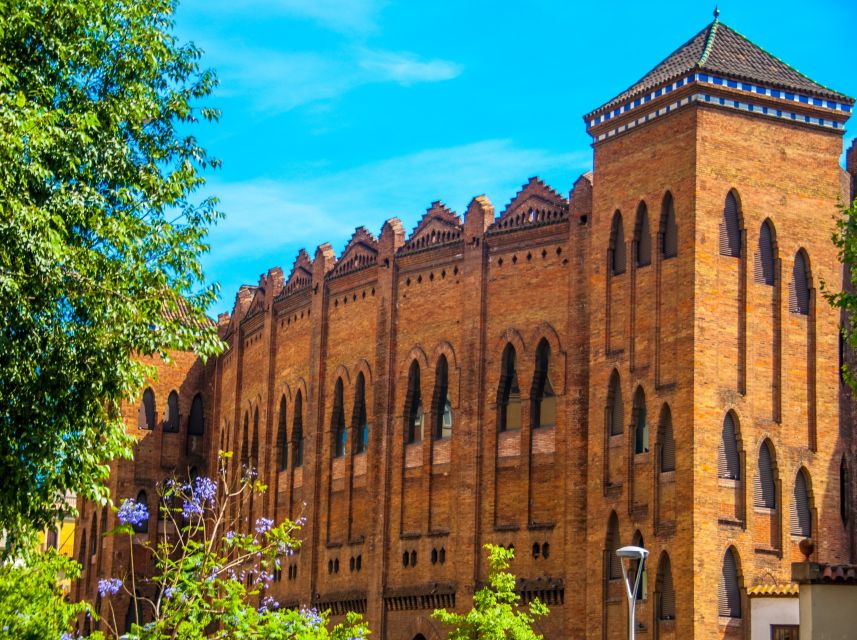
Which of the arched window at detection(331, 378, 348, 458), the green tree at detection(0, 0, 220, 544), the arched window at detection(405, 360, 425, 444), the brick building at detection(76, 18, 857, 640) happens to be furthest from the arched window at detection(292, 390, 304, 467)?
the green tree at detection(0, 0, 220, 544)

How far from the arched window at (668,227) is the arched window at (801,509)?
196 inches

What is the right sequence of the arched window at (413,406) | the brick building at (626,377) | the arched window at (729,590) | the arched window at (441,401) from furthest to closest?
the arched window at (413,406)
the arched window at (441,401)
the brick building at (626,377)
the arched window at (729,590)

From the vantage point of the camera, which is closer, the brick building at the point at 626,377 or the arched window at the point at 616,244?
the brick building at the point at 626,377

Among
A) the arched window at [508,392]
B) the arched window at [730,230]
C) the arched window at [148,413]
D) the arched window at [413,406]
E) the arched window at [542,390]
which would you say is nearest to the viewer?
the arched window at [730,230]

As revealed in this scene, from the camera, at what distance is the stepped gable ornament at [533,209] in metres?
34.9

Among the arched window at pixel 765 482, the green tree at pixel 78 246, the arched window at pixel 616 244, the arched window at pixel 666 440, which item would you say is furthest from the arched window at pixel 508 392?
the green tree at pixel 78 246

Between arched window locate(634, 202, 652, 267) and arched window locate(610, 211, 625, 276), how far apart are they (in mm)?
546

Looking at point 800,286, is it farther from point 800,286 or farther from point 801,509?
point 801,509

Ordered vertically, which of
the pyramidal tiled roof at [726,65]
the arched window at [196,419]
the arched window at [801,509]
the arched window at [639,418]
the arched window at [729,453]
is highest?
the pyramidal tiled roof at [726,65]

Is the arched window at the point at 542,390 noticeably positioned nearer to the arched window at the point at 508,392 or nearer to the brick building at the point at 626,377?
the brick building at the point at 626,377

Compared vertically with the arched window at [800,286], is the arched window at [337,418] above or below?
below

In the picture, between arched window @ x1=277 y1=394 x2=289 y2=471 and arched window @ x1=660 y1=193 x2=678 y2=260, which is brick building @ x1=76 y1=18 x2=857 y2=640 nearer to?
arched window @ x1=660 y1=193 x2=678 y2=260

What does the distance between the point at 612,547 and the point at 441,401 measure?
726 cm

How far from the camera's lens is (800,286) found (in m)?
32.2
